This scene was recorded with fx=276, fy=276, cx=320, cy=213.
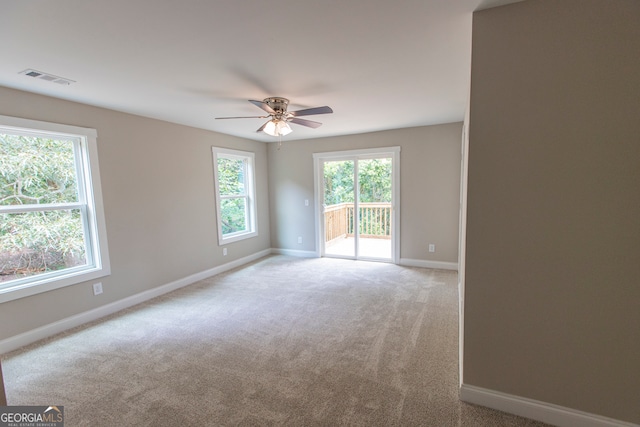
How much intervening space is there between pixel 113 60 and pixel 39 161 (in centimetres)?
160

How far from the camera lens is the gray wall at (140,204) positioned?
2645 millimetres

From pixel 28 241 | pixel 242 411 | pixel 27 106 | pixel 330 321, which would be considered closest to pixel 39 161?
pixel 27 106

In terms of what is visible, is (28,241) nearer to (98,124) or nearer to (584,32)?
(98,124)

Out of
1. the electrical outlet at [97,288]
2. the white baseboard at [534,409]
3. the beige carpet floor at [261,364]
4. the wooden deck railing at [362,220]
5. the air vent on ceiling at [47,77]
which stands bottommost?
the beige carpet floor at [261,364]

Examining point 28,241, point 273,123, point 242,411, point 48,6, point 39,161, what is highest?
point 48,6

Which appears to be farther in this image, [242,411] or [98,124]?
[98,124]

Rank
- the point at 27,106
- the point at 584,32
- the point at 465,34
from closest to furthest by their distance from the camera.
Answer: the point at 584,32
the point at 465,34
the point at 27,106

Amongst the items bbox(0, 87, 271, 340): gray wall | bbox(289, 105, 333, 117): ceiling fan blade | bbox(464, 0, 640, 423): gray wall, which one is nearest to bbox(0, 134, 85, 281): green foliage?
bbox(0, 87, 271, 340): gray wall

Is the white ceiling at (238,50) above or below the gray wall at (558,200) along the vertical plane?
above

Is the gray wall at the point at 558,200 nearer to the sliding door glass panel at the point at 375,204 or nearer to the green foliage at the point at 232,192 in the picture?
the sliding door glass panel at the point at 375,204

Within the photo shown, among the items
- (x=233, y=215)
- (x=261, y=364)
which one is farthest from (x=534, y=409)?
(x=233, y=215)

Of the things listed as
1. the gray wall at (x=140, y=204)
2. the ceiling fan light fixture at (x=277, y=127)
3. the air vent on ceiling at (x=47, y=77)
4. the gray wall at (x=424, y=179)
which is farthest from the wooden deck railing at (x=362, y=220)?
the air vent on ceiling at (x=47, y=77)

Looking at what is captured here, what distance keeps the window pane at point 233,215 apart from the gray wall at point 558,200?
412 cm

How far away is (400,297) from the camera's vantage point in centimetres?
345
